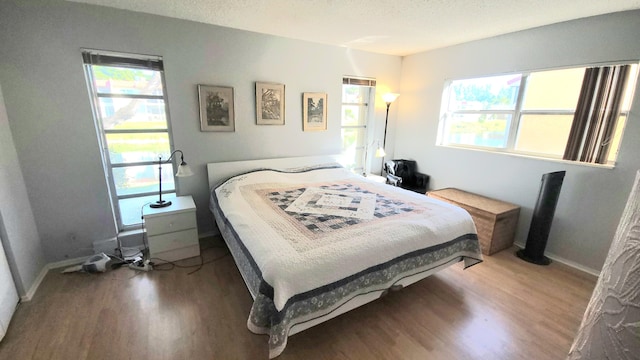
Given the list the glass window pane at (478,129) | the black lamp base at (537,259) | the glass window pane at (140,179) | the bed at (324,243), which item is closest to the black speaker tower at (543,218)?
the black lamp base at (537,259)

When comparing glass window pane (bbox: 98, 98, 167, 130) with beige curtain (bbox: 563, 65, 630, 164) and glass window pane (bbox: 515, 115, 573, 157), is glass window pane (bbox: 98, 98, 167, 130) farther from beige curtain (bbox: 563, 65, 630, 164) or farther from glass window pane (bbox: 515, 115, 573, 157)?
beige curtain (bbox: 563, 65, 630, 164)

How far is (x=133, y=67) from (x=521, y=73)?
4.15 m

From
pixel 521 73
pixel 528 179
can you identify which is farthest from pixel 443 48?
pixel 528 179

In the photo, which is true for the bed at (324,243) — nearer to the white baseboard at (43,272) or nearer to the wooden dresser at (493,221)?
the wooden dresser at (493,221)

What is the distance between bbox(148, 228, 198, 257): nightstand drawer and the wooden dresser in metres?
3.03

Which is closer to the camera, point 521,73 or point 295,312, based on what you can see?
point 295,312

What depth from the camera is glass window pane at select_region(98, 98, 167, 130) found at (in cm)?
262

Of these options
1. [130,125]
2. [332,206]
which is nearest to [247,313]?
[332,206]

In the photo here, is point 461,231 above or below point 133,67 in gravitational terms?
below

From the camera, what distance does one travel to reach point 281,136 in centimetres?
350

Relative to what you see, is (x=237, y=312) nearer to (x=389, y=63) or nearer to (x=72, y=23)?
(x=72, y=23)

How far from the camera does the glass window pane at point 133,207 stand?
2841mm

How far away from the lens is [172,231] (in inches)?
101

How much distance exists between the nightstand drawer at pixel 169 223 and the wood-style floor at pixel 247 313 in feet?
1.28
